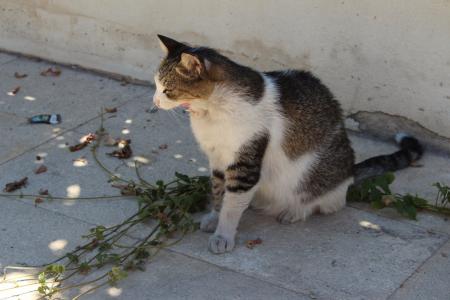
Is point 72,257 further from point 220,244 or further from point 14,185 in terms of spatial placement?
point 14,185

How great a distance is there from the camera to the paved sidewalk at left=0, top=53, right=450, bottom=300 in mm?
3895

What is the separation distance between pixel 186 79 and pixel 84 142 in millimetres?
1866

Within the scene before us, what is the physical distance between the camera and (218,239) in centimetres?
421

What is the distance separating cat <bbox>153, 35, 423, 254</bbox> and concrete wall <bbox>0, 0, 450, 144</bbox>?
0.95 meters

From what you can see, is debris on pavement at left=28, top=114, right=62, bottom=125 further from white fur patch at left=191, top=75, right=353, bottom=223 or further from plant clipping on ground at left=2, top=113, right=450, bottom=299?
white fur patch at left=191, top=75, right=353, bottom=223

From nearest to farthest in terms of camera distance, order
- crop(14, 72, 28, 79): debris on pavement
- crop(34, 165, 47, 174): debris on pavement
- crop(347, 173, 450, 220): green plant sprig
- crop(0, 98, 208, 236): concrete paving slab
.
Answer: crop(347, 173, 450, 220): green plant sprig, crop(0, 98, 208, 236): concrete paving slab, crop(34, 165, 47, 174): debris on pavement, crop(14, 72, 28, 79): debris on pavement

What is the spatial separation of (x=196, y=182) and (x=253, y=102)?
887 mm

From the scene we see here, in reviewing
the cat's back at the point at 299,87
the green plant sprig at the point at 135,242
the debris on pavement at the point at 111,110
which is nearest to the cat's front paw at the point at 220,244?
the green plant sprig at the point at 135,242

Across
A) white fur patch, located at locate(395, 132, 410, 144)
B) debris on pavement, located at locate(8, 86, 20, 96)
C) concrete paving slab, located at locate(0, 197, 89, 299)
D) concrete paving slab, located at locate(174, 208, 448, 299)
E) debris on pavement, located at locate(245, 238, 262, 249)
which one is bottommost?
concrete paving slab, located at locate(0, 197, 89, 299)

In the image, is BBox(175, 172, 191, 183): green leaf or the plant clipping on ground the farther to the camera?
BBox(175, 172, 191, 183): green leaf

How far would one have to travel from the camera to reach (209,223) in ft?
14.5

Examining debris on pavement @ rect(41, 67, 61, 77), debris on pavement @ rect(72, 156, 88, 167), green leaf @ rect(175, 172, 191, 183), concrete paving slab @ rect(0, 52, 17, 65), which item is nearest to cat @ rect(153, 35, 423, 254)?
green leaf @ rect(175, 172, 191, 183)

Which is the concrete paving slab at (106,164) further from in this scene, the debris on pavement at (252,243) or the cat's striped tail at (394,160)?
the cat's striped tail at (394,160)

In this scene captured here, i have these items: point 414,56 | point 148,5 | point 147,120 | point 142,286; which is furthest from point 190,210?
point 148,5
